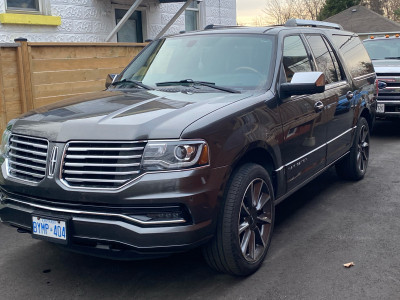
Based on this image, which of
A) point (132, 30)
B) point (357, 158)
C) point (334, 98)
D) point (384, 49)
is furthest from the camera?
point (132, 30)

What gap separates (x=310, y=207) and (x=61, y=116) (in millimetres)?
2995

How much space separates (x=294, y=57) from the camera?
486 cm

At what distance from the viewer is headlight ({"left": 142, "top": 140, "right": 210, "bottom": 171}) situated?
3.23 metres

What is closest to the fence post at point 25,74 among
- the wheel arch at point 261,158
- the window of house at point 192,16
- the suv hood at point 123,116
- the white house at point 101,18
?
the white house at point 101,18

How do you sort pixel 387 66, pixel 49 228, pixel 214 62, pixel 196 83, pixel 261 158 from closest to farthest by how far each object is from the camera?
1. pixel 49 228
2. pixel 261 158
3. pixel 196 83
4. pixel 214 62
5. pixel 387 66

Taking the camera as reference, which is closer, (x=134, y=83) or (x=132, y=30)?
(x=134, y=83)

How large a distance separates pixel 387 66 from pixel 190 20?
523cm

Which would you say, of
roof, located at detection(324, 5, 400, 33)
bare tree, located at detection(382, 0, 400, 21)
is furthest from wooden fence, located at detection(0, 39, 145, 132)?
bare tree, located at detection(382, 0, 400, 21)

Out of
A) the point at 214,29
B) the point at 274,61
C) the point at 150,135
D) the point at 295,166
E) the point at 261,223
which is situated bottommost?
the point at 261,223

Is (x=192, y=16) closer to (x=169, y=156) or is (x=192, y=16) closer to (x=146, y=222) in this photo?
(x=169, y=156)

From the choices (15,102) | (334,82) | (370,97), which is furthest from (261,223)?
(15,102)

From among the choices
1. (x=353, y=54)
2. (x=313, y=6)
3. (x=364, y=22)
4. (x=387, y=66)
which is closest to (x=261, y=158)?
(x=353, y=54)

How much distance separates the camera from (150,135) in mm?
3256

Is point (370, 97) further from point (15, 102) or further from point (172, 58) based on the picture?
point (15, 102)
